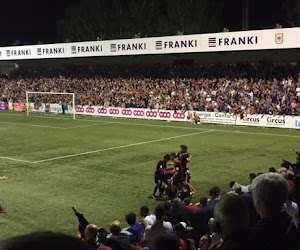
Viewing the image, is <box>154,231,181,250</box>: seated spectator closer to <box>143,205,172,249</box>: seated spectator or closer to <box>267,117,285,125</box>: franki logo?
<box>143,205,172,249</box>: seated spectator

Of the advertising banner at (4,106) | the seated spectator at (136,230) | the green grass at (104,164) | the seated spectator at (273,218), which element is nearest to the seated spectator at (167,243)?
the seated spectator at (273,218)

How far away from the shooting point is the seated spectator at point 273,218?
2934mm

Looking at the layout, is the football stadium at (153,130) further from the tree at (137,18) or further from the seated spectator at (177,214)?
the tree at (137,18)

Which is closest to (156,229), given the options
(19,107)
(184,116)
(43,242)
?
(43,242)

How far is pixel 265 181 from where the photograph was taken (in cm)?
328

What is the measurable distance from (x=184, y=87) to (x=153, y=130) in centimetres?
1038

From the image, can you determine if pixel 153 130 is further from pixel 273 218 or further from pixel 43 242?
pixel 43 242

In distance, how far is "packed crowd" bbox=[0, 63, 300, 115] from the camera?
32406 mm

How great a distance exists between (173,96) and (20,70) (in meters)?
28.5

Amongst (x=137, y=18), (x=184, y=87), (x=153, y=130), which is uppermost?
(x=137, y=18)

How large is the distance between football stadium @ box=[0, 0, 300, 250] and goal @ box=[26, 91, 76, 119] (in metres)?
0.21

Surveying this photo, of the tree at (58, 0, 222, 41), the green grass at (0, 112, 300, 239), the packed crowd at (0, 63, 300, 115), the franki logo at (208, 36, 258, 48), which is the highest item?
the tree at (58, 0, 222, 41)

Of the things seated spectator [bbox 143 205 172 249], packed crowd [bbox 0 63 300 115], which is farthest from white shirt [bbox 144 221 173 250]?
packed crowd [bbox 0 63 300 115]

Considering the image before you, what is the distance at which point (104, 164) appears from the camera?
1842cm
